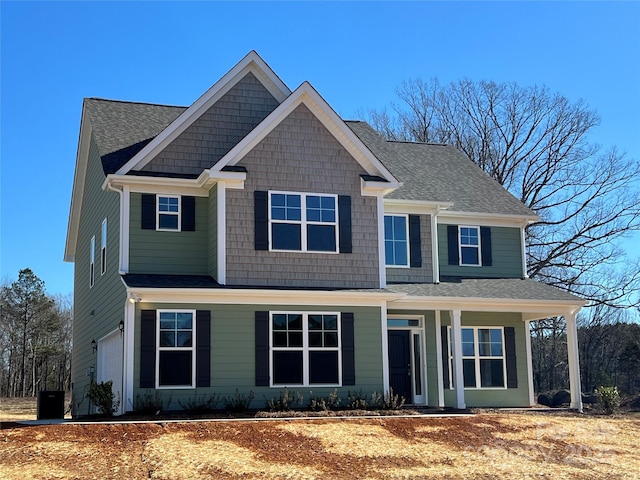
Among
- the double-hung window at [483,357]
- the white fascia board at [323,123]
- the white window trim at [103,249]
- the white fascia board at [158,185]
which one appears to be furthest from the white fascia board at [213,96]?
the double-hung window at [483,357]

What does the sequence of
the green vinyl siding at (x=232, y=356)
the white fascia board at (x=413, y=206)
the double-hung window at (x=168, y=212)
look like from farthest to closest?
1. the white fascia board at (x=413, y=206)
2. the double-hung window at (x=168, y=212)
3. the green vinyl siding at (x=232, y=356)

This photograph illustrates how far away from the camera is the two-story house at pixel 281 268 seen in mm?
18828

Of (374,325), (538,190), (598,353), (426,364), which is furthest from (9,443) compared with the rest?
(598,353)

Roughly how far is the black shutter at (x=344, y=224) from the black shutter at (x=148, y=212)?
4584 mm

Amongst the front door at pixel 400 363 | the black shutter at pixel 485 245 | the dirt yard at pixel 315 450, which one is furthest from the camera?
the black shutter at pixel 485 245

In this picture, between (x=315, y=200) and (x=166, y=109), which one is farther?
(x=166, y=109)

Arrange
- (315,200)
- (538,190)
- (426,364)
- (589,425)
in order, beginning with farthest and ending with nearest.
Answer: (538,190) → (426,364) → (315,200) → (589,425)

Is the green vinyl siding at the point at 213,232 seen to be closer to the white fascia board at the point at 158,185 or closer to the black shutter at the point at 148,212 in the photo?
the white fascia board at the point at 158,185

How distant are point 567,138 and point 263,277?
23769mm

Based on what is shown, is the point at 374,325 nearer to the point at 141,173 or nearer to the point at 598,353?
the point at 141,173

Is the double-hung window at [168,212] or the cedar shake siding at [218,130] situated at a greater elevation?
the cedar shake siding at [218,130]

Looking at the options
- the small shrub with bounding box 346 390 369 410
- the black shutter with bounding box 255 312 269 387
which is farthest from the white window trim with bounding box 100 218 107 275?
the small shrub with bounding box 346 390 369 410

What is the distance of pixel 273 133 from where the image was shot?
67.0 ft

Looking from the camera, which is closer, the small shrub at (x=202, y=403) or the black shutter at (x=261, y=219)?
the small shrub at (x=202, y=403)
